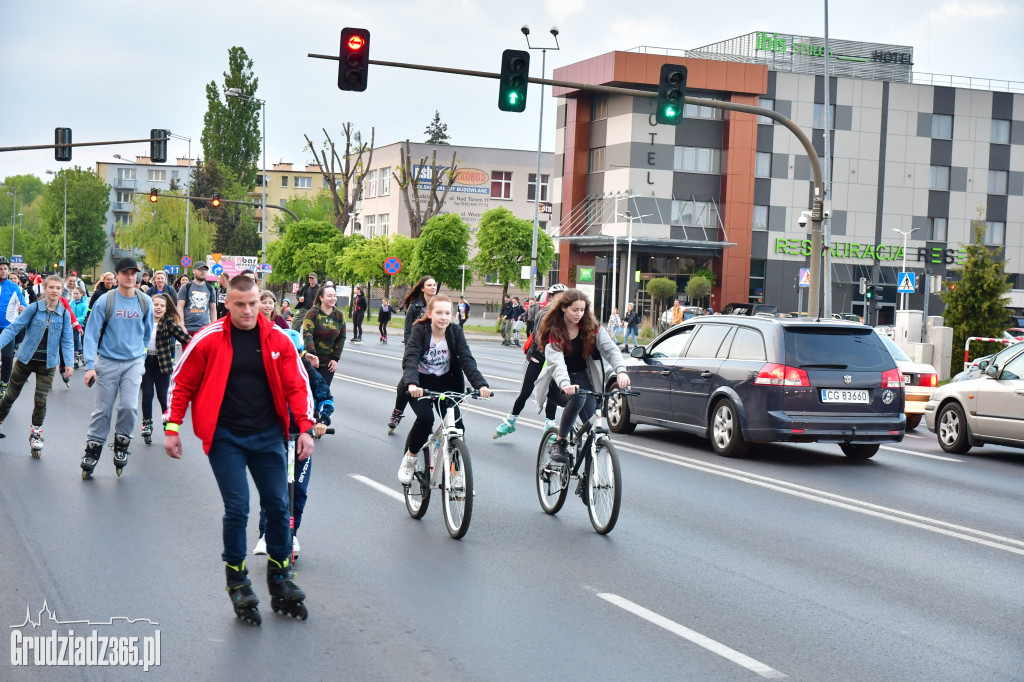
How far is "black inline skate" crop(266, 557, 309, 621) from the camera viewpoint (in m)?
6.02

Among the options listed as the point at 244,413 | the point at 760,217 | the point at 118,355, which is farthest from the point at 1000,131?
the point at 244,413

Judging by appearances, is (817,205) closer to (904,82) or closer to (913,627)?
(913,627)

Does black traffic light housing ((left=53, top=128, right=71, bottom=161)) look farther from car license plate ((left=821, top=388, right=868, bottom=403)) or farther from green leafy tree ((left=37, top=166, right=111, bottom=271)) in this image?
green leafy tree ((left=37, top=166, right=111, bottom=271))

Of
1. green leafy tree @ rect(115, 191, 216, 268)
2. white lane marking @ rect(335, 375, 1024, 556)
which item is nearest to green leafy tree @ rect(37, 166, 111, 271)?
green leafy tree @ rect(115, 191, 216, 268)

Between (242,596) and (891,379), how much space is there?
9245mm

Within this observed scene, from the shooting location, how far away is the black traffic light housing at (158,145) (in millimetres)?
35562

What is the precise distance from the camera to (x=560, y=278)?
232 feet

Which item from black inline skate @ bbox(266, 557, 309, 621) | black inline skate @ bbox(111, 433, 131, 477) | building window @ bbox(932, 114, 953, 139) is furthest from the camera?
building window @ bbox(932, 114, 953, 139)

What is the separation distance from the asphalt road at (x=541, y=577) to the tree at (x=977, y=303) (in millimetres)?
19970

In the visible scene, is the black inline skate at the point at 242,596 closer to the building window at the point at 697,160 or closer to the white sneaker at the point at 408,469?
the white sneaker at the point at 408,469

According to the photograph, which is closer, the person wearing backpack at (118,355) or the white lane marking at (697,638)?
the white lane marking at (697,638)

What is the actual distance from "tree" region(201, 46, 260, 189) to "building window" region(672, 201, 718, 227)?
41.0 metres

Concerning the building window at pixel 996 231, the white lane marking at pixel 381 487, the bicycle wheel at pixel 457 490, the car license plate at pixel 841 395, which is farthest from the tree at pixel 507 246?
the bicycle wheel at pixel 457 490

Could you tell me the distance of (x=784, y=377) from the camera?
1298 centimetres
